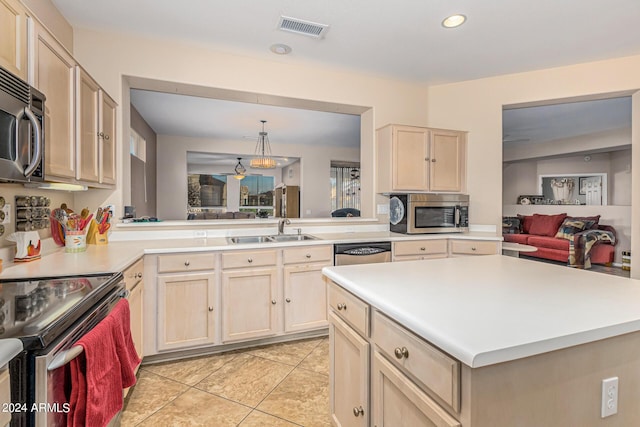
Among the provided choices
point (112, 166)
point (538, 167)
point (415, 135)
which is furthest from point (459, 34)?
point (538, 167)

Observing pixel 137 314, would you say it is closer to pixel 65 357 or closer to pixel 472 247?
pixel 65 357

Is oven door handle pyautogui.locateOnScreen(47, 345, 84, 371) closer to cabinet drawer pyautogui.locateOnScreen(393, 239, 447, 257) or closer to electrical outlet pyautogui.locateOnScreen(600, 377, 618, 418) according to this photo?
electrical outlet pyautogui.locateOnScreen(600, 377, 618, 418)

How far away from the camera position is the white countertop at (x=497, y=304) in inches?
30.4

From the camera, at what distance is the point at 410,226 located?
3283mm

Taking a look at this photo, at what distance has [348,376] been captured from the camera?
1372 millimetres

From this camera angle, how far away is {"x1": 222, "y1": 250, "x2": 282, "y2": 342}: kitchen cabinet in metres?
2.49

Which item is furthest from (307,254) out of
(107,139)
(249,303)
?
(107,139)

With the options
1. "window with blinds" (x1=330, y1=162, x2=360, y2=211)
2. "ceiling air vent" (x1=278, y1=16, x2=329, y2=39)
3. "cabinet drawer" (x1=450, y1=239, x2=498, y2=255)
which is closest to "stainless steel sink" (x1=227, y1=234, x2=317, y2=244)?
"cabinet drawer" (x1=450, y1=239, x2=498, y2=255)

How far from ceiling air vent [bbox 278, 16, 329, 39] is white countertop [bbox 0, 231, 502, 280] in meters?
1.72

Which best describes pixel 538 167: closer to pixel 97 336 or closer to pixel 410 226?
pixel 410 226

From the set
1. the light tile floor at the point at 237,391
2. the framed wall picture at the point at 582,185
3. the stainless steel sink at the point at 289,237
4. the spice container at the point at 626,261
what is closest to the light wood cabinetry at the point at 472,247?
the stainless steel sink at the point at 289,237

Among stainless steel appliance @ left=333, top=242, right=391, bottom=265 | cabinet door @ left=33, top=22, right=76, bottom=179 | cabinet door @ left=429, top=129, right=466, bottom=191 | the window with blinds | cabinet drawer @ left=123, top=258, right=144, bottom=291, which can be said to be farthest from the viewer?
the window with blinds

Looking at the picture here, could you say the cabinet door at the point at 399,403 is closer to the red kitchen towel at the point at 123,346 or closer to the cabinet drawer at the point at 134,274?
the red kitchen towel at the point at 123,346

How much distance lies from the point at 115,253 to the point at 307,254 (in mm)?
1390
